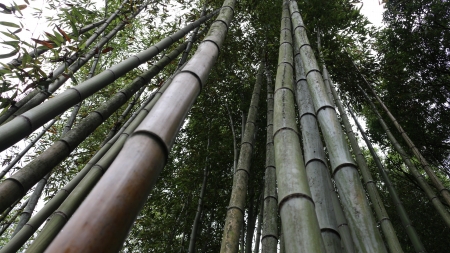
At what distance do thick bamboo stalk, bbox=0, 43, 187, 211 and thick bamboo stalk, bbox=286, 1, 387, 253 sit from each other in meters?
1.20

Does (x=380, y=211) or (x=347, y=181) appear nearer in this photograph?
(x=347, y=181)

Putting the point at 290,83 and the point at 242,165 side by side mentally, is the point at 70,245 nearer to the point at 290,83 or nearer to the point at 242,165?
the point at 290,83

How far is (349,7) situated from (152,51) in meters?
3.50

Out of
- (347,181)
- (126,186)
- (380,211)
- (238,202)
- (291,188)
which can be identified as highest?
(380,211)

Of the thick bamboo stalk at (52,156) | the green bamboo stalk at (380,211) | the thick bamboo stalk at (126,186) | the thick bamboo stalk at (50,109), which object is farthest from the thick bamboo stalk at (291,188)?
the green bamboo stalk at (380,211)

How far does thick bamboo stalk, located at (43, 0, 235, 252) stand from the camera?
0.56m

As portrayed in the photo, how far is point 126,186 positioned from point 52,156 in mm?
1029

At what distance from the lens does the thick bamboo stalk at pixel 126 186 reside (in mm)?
559

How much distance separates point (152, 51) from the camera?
6.63 ft

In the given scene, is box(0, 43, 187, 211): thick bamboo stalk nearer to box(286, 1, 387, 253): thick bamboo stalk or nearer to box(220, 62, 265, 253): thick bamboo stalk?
box(220, 62, 265, 253): thick bamboo stalk

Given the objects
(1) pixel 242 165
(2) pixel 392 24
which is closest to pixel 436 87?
(2) pixel 392 24

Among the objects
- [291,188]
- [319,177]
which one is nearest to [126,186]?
[291,188]

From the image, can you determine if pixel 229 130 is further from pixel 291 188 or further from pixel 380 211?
pixel 291 188

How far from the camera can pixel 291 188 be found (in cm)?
99
